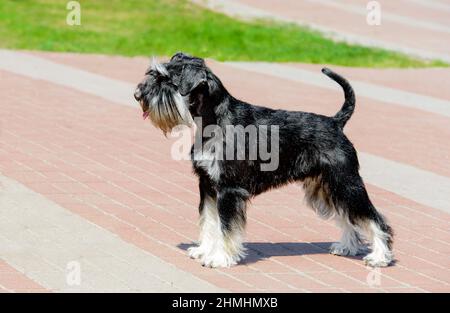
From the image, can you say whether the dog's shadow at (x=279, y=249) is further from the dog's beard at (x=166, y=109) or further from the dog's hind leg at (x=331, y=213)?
the dog's beard at (x=166, y=109)

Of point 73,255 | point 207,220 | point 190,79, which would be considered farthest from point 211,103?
point 73,255

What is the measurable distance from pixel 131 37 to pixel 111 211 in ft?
39.5

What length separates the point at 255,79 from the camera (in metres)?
16.2

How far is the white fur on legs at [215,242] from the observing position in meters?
7.29

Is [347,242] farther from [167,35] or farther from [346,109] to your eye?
[167,35]

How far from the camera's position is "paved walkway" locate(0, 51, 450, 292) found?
7.21m

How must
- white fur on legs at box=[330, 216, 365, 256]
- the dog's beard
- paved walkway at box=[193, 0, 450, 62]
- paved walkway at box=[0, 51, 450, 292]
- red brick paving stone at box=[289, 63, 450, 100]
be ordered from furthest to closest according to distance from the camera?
paved walkway at box=[193, 0, 450, 62], red brick paving stone at box=[289, 63, 450, 100], white fur on legs at box=[330, 216, 365, 256], paved walkway at box=[0, 51, 450, 292], the dog's beard

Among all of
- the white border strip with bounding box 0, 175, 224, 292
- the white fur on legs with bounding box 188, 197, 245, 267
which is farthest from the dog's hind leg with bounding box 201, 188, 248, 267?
the white border strip with bounding box 0, 175, 224, 292

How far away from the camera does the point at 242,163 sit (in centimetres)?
737

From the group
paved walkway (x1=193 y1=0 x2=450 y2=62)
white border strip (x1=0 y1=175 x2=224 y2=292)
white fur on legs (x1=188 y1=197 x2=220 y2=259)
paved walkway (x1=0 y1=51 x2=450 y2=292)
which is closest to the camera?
white border strip (x1=0 y1=175 x2=224 y2=292)

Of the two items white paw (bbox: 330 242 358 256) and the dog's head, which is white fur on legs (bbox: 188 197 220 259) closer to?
the dog's head

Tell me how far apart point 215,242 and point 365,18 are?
17.5m

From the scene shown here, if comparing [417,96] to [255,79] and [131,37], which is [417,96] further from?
[131,37]

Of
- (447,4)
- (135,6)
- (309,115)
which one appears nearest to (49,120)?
(309,115)
